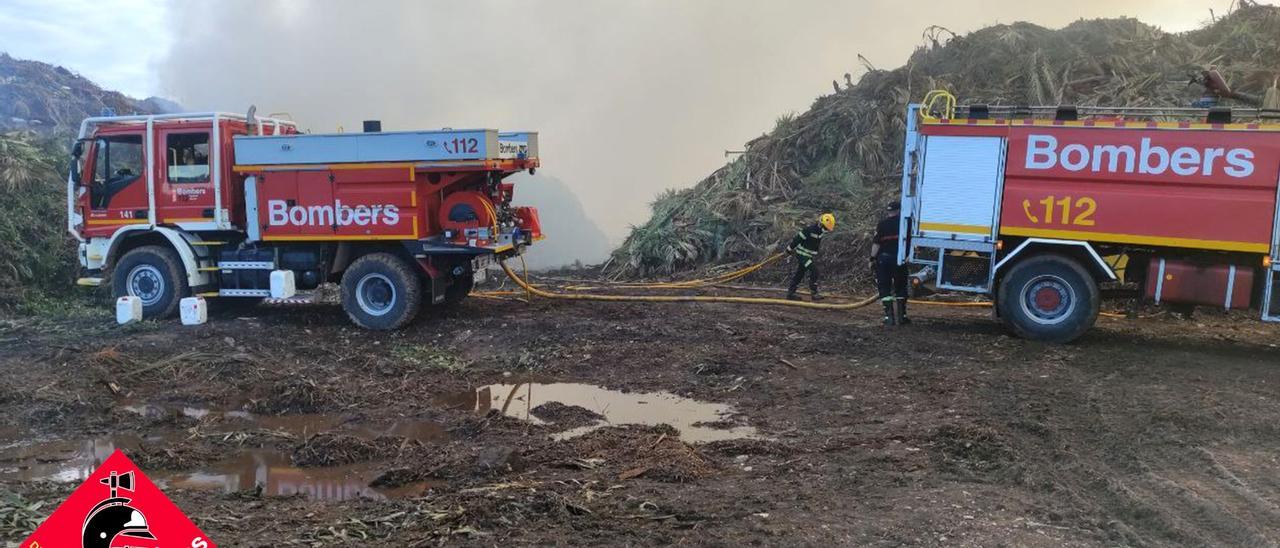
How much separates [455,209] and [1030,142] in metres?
6.21

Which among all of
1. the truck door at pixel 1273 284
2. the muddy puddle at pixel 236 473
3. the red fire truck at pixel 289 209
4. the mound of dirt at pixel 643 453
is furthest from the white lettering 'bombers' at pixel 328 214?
the truck door at pixel 1273 284

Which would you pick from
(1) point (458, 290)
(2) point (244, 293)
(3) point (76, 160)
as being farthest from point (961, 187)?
(3) point (76, 160)

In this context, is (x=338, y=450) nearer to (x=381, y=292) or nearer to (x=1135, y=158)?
(x=381, y=292)

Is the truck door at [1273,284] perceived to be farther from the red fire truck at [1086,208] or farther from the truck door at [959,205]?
the truck door at [959,205]

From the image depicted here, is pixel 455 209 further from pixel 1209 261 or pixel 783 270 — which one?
pixel 1209 261

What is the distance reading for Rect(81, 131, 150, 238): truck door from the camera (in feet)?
32.9

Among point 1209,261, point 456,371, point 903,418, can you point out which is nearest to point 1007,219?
point 1209,261

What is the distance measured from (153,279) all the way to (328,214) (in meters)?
2.50

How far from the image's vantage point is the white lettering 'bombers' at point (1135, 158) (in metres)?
7.75

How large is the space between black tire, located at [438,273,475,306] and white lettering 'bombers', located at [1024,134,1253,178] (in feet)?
21.9

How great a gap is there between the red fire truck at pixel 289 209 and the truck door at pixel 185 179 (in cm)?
1

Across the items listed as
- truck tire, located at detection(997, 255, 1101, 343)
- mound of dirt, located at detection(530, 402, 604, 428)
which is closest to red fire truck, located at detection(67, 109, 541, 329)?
mound of dirt, located at detection(530, 402, 604, 428)

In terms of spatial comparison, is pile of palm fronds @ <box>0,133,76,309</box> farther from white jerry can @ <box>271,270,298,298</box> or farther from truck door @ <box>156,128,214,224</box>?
white jerry can @ <box>271,270,298,298</box>

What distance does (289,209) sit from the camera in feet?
31.9
